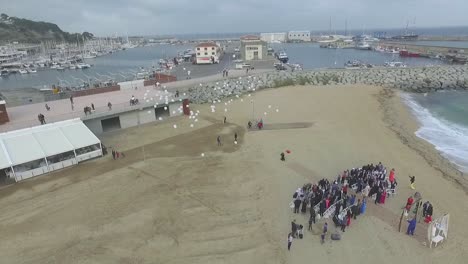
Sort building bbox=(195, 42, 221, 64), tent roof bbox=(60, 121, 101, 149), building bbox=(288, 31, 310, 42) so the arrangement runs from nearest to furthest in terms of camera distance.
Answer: tent roof bbox=(60, 121, 101, 149) < building bbox=(195, 42, 221, 64) < building bbox=(288, 31, 310, 42)

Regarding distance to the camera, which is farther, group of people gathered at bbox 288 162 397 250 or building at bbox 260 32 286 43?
building at bbox 260 32 286 43

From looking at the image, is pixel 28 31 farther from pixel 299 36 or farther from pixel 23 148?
pixel 23 148

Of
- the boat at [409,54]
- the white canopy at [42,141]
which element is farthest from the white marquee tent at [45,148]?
the boat at [409,54]

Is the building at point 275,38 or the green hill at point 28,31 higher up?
the green hill at point 28,31

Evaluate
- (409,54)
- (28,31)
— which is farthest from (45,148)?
(28,31)

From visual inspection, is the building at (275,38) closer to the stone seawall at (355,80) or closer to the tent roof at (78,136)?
the stone seawall at (355,80)

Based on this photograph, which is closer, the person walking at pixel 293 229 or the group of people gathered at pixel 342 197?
the person walking at pixel 293 229

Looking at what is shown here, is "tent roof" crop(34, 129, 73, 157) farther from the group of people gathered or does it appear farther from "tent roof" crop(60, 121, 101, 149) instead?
the group of people gathered

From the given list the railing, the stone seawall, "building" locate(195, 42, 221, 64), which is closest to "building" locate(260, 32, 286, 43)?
"building" locate(195, 42, 221, 64)
